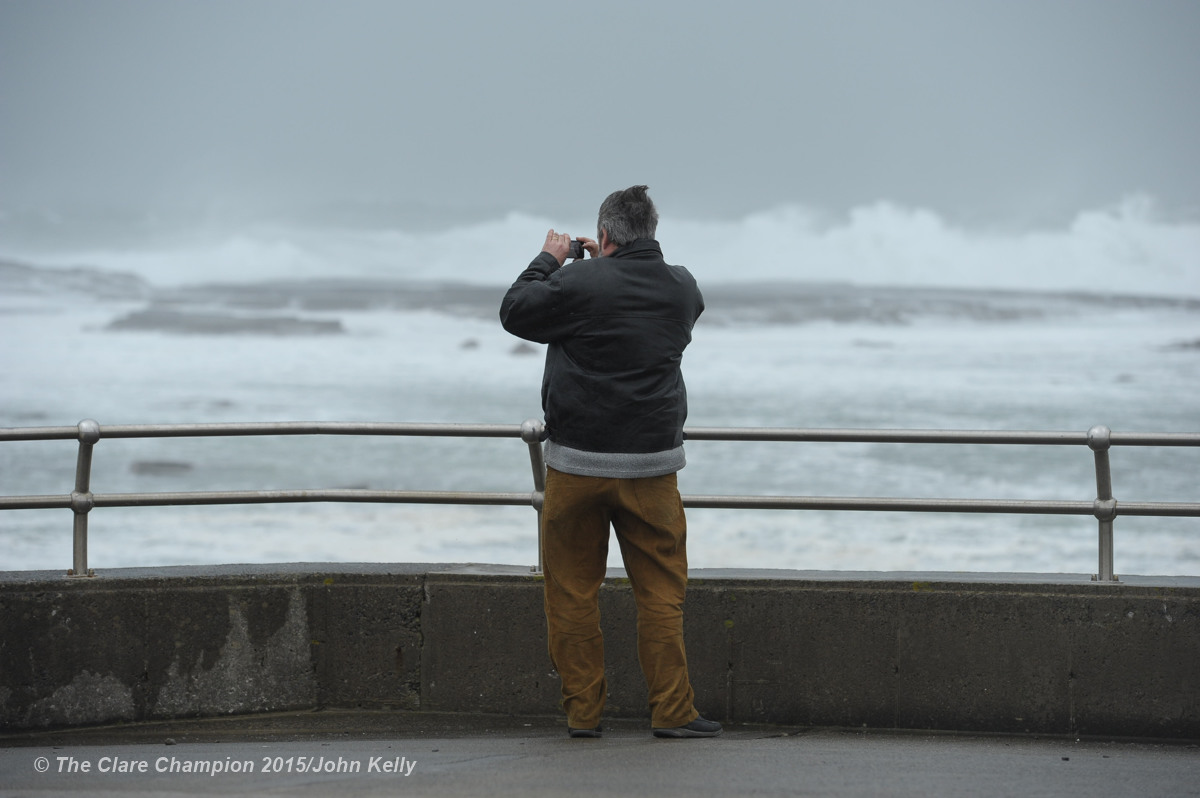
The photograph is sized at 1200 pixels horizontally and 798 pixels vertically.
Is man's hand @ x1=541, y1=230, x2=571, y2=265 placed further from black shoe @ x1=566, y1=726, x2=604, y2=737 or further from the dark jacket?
black shoe @ x1=566, y1=726, x2=604, y2=737

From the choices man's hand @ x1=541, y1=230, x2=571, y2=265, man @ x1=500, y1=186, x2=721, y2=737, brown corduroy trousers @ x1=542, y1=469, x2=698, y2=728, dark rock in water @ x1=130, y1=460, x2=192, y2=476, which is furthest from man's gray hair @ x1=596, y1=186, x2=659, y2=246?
dark rock in water @ x1=130, y1=460, x2=192, y2=476

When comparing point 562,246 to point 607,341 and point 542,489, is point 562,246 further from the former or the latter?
point 542,489

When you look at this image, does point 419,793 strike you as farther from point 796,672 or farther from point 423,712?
point 796,672

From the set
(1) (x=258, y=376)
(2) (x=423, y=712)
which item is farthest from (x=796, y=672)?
(1) (x=258, y=376)

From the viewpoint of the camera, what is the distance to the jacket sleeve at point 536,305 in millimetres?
4188

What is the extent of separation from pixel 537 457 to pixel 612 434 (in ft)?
2.70

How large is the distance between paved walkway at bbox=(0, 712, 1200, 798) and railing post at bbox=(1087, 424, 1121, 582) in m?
0.65

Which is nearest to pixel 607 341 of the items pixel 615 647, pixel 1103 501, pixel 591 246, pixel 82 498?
pixel 591 246

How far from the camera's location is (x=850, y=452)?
52.6 meters

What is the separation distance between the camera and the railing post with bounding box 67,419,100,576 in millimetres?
4902

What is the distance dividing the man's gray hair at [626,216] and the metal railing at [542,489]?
0.87m

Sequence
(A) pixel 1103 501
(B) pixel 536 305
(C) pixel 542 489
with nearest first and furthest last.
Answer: (B) pixel 536 305 < (A) pixel 1103 501 < (C) pixel 542 489

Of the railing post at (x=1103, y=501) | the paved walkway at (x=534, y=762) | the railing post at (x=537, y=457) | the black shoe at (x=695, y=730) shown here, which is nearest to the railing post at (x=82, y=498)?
the paved walkway at (x=534, y=762)

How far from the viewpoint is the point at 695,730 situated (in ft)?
14.7
